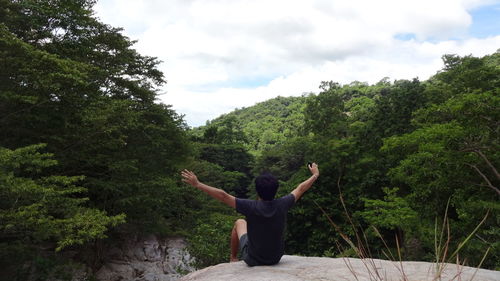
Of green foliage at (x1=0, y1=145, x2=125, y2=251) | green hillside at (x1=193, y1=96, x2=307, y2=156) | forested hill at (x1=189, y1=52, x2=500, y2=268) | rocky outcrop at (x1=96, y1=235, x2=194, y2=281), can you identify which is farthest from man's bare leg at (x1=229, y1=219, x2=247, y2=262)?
green hillside at (x1=193, y1=96, x2=307, y2=156)

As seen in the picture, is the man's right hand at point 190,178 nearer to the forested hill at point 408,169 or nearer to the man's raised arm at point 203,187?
the man's raised arm at point 203,187

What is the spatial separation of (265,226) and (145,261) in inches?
687

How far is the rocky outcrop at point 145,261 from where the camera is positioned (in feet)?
54.0

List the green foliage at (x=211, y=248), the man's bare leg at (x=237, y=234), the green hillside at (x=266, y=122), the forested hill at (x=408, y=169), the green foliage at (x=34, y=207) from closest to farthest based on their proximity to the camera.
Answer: the man's bare leg at (x=237, y=234), the green foliage at (x=34, y=207), the forested hill at (x=408, y=169), the green foliage at (x=211, y=248), the green hillside at (x=266, y=122)

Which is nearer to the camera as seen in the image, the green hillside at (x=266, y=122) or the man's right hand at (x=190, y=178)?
the man's right hand at (x=190, y=178)

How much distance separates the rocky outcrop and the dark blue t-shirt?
1231cm

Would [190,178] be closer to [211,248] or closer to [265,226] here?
[265,226]

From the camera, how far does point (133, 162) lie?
13969 millimetres

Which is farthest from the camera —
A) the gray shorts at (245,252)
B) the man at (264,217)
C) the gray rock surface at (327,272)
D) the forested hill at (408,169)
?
Answer: the forested hill at (408,169)

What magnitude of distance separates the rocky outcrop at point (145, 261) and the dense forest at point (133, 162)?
31.9 inches

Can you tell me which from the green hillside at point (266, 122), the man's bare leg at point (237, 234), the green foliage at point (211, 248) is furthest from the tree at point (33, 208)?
the green hillside at point (266, 122)

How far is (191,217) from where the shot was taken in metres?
23.0

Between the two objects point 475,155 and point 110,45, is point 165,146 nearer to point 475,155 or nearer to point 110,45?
point 110,45

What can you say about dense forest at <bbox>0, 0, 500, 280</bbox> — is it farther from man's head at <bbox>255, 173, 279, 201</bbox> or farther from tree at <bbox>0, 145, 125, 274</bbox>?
man's head at <bbox>255, 173, 279, 201</bbox>
